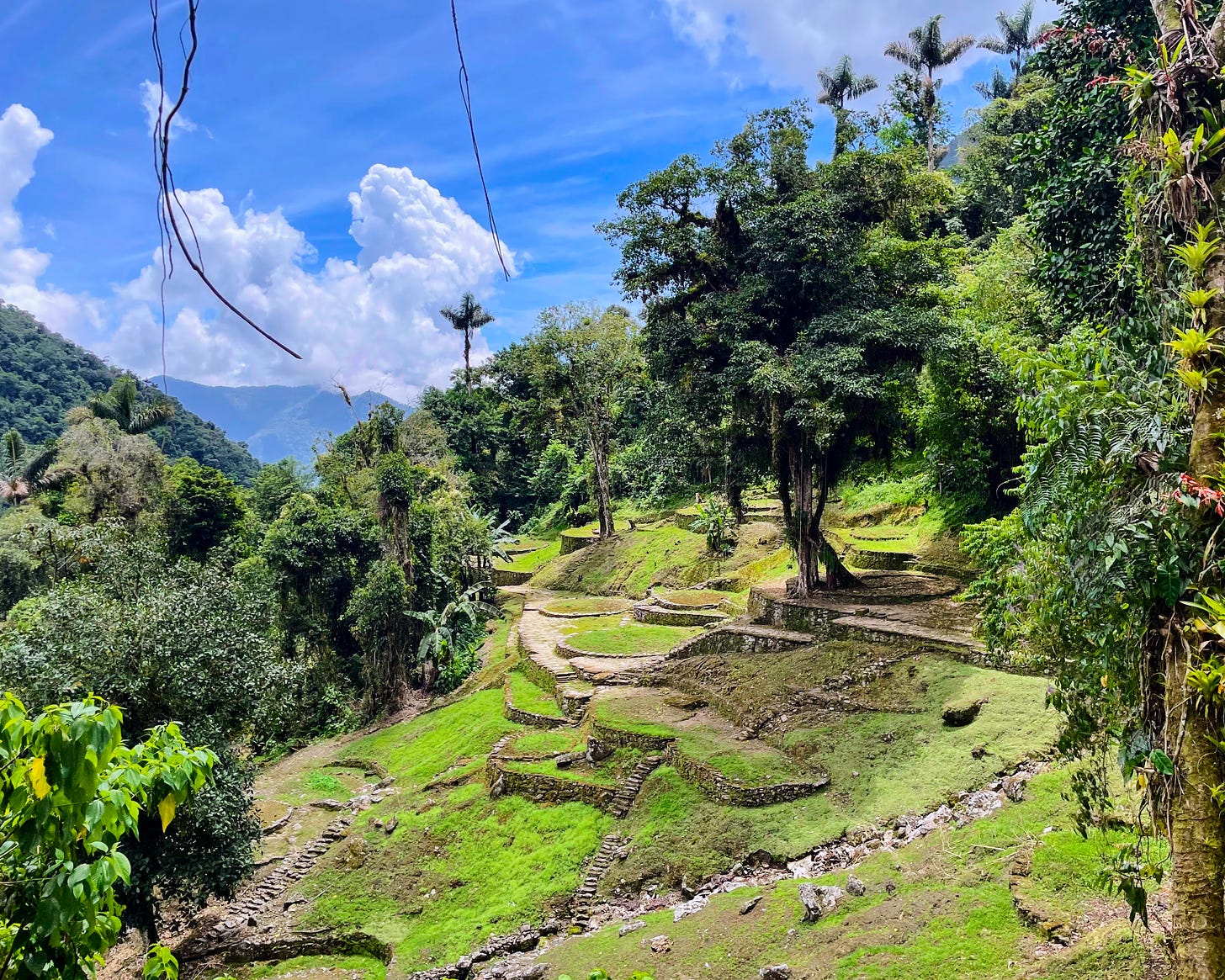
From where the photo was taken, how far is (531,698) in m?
18.9

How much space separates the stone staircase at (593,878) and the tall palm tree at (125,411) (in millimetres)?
35319

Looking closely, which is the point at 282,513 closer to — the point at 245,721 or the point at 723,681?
the point at 245,721

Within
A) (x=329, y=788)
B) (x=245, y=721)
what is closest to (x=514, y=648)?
(x=329, y=788)

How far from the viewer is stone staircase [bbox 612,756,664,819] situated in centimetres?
1306

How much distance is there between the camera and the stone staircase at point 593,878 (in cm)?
1122

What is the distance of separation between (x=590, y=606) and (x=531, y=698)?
7.64 metres

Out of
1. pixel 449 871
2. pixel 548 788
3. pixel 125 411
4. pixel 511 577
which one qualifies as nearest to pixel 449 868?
pixel 449 871

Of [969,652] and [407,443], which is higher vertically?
[407,443]

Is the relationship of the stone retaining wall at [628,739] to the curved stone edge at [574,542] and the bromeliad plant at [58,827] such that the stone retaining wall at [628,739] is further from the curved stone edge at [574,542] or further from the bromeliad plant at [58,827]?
the curved stone edge at [574,542]

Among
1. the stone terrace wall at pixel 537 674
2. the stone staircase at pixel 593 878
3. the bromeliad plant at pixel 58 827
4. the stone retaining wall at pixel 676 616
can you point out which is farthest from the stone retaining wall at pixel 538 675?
the bromeliad plant at pixel 58 827

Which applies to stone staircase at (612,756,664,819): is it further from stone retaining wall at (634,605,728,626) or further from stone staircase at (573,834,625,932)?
stone retaining wall at (634,605,728,626)

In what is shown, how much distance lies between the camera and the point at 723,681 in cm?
1589

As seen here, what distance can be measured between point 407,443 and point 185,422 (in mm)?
49191

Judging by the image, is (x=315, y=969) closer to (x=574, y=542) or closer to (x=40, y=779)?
(x=40, y=779)
